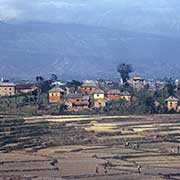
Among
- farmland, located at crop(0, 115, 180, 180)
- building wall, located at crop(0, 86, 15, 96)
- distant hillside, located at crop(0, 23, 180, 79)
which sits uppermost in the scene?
distant hillside, located at crop(0, 23, 180, 79)

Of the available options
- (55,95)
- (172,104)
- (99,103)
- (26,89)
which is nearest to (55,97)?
(55,95)

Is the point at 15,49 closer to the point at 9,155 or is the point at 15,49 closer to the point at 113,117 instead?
the point at 113,117

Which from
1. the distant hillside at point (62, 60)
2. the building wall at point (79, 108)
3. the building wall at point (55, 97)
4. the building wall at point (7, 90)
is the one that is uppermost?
the distant hillside at point (62, 60)

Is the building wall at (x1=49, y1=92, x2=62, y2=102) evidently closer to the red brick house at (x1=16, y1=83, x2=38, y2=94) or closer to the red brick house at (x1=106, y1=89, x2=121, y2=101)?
the red brick house at (x1=16, y1=83, x2=38, y2=94)

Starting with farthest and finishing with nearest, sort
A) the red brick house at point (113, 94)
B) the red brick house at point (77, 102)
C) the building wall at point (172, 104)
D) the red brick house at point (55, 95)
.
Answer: the red brick house at point (113, 94)
the red brick house at point (55, 95)
the building wall at point (172, 104)
the red brick house at point (77, 102)

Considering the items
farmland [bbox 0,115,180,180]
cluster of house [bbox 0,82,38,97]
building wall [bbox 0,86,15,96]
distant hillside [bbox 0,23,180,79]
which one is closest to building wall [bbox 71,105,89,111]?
farmland [bbox 0,115,180,180]

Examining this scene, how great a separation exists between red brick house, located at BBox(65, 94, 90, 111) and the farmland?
520 cm

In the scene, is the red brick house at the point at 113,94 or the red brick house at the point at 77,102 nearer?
the red brick house at the point at 77,102

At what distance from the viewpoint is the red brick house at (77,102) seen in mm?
49481

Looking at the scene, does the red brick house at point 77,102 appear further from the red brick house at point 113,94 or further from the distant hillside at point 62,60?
the distant hillside at point 62,60

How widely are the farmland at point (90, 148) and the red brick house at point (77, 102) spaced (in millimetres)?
5200

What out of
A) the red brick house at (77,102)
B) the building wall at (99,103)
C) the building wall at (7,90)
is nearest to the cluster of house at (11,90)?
the building wall at (7,90)

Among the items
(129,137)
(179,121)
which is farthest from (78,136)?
(179,121)

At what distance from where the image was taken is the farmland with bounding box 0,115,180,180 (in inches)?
1009
